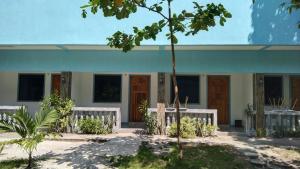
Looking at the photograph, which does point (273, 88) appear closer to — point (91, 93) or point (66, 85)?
point (91, 93)

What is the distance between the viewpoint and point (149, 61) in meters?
12.8

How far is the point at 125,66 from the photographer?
12852 mm

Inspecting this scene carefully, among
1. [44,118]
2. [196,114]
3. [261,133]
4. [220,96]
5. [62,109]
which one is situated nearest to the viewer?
[44,118]

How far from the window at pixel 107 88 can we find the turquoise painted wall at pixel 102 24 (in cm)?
442

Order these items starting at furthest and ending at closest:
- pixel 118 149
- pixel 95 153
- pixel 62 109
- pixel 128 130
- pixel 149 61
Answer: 1. pixel 128 130
2. pixel 149 61
3. pixel 62 109
4. pixel 118 149
5. pixel 95 153

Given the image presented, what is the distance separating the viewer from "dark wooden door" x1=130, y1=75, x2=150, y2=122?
15875 mm

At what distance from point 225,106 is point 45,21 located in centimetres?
904

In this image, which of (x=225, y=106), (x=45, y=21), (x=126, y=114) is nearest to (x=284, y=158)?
(x=225, y=106)

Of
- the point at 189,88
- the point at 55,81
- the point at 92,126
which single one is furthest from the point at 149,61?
the point at 55,81

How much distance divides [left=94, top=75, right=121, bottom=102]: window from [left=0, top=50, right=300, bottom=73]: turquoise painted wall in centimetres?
309

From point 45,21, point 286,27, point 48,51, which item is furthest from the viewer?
point 48,51

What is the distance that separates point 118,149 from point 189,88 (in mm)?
6614

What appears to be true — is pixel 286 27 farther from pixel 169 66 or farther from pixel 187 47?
pixel 169 66

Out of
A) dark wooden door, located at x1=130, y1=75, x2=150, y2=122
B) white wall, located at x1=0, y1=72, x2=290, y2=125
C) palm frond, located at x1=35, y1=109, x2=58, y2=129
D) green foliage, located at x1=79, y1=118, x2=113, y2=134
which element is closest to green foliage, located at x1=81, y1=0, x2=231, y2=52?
palm frond, located at x1=35, y1=109, x2=58, y2=129
